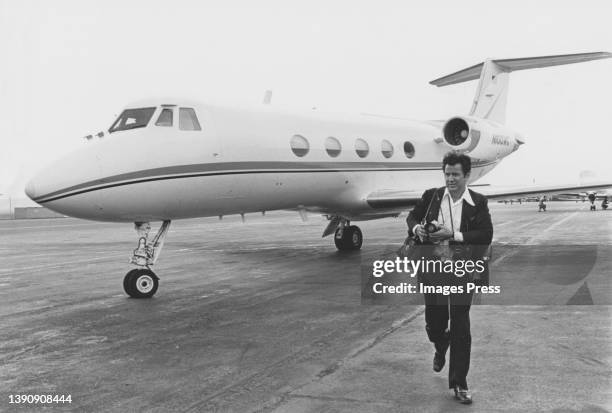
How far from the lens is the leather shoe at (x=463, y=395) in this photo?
13.9 feet

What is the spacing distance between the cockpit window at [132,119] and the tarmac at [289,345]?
2629mm

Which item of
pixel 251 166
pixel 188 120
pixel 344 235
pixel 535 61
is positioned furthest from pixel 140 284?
pixel 535 61

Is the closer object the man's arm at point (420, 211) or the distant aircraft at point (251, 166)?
the man's arm at point (420, 211)

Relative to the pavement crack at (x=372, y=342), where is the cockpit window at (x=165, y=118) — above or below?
above

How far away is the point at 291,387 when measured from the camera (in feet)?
15.1

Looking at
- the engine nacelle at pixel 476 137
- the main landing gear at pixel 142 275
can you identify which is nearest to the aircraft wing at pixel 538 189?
the engine nacelle at pixel 476 137

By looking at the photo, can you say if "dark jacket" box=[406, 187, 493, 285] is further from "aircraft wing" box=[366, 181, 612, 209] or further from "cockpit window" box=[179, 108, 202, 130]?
"aircraft wing" box=[366, 181, 612, 209]

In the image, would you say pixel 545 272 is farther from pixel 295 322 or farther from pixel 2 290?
pixel 2 290

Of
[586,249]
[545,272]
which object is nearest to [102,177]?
[545,272]

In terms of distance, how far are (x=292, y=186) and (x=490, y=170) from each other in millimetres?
8398

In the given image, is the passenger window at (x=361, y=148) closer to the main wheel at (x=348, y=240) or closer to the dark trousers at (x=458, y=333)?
the main wheel at (x=348, y=240)

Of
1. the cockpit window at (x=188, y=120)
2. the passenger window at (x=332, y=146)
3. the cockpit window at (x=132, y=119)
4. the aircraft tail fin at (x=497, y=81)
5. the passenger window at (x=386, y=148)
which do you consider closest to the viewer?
the cockpit window at (x=132, y=119)

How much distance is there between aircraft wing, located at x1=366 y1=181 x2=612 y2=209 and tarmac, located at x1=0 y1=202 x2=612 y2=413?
2439 mm

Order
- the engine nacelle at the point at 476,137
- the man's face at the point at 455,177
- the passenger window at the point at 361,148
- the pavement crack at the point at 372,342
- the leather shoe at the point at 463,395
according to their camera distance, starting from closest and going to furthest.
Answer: the leather shoe at the point at 463,395, the man's face at the point at 455,177, the pavement crack at the point at 372,342, the passenger window at the point at 361,148, the engine nacelle at the point at 476,137
